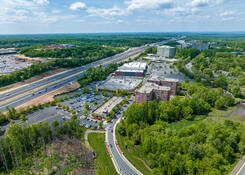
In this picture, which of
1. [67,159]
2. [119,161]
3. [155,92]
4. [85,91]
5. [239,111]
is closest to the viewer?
[67,159]

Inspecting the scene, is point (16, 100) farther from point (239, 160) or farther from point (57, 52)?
point (57, 52)

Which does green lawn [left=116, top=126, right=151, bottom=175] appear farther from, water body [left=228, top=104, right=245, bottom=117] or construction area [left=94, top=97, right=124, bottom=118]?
water body [left=228, top=104, right=245, bottom=117]

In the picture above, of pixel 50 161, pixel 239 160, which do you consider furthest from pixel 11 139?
pixel 239 160

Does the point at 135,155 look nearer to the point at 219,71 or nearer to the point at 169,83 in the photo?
the point at 169,83

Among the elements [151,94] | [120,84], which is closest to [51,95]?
[120,84]

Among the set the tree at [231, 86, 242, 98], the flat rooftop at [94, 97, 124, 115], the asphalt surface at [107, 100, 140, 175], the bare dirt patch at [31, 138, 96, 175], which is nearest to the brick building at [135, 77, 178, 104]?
the flat rooftop at [94, 97, 124, 115]

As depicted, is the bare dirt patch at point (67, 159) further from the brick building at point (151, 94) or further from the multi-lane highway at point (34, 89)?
the multi-lane highway at point (34, 89)

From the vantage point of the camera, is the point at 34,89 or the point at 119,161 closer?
the point at 119,161
